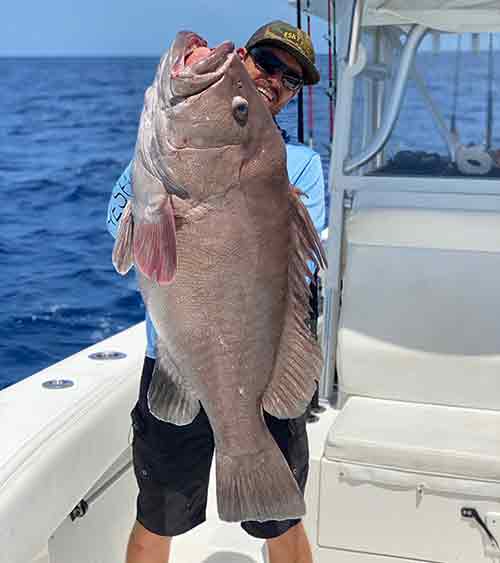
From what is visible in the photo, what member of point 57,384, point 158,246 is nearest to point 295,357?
point 158,246

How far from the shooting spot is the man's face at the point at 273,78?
2.12m

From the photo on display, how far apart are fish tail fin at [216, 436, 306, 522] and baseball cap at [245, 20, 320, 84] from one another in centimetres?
91

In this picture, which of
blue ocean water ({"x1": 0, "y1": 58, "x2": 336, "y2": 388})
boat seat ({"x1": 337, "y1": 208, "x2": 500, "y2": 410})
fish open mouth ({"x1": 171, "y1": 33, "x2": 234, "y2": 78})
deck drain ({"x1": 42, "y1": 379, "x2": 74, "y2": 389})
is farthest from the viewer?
blue ocean water ({"x1": 0, "y1": 58, "x2": 336, "y2": 388})

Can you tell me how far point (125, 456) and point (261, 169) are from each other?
159cm

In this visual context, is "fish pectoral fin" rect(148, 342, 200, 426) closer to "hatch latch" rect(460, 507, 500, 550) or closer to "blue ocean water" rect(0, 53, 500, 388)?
"blue ocean water" rect(0, 53, 500, 388)

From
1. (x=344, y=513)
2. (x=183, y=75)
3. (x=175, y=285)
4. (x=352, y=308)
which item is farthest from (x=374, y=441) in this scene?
(x=183, y=75)

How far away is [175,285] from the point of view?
1642mm

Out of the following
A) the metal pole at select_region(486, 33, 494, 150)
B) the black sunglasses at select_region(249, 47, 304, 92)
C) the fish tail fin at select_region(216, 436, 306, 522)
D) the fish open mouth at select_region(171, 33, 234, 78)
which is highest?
the fish open mouth at select_region(171, 33, 234, 78)

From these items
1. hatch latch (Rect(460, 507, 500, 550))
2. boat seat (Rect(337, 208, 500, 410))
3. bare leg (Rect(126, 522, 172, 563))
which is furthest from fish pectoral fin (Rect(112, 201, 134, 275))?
boat seat (Rect(337, 208, 500, 410))

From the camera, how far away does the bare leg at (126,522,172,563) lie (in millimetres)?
2357

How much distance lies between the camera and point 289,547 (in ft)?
7.94

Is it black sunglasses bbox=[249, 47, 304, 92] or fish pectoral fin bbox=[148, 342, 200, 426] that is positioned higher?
black sunglasses bbox=[249, 47, 304, 92]

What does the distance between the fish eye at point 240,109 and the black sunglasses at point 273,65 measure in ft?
1.98

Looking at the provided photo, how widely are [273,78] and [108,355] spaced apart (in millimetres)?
1227
